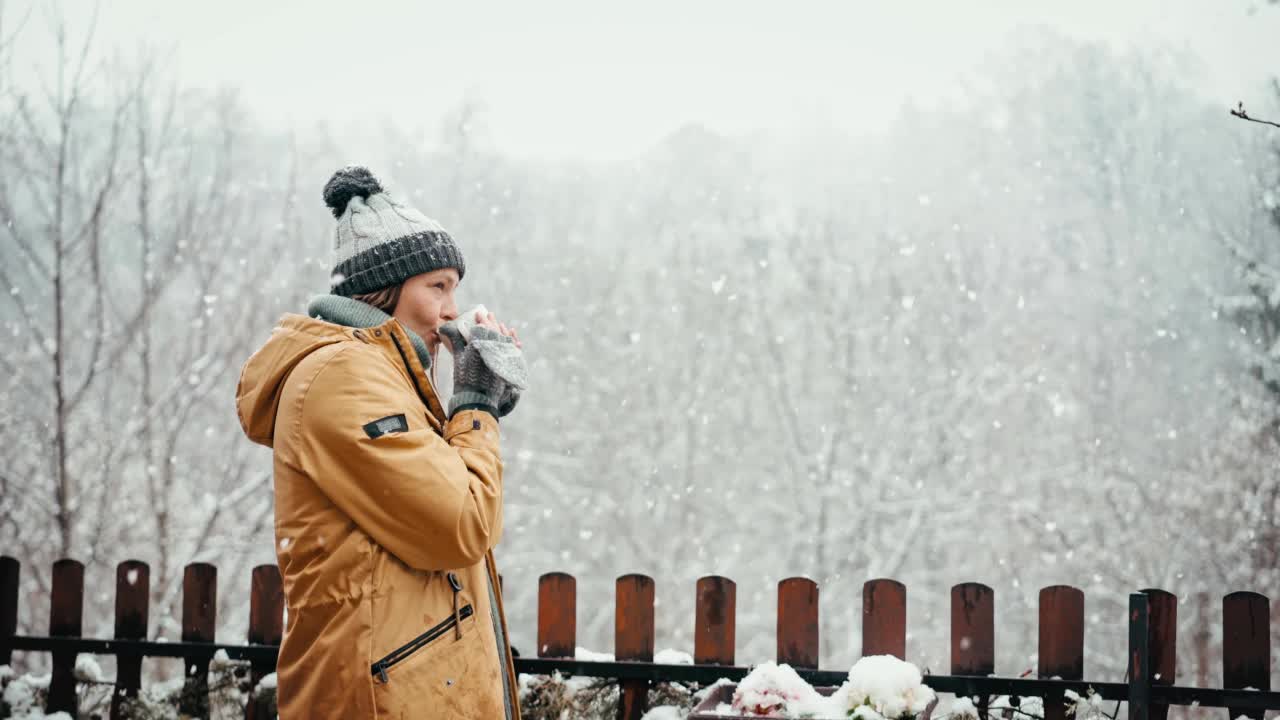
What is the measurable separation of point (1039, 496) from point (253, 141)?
37.2ft

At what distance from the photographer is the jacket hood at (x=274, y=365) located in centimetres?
160

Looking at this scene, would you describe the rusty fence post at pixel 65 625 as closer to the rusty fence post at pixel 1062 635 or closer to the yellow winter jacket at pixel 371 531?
the yellow winter jacket at pixel 371 531

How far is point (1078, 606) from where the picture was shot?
2.41m

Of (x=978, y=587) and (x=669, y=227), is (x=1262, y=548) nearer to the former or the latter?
(x=978, y=587)

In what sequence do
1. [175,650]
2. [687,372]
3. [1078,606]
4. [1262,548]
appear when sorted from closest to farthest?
[1078,606]
[175,650]
[1262,548]
[687,372]

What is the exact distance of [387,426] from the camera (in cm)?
150

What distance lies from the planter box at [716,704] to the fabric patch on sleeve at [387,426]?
0.69m

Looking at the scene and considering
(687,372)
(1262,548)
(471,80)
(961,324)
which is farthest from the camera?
(471,80)

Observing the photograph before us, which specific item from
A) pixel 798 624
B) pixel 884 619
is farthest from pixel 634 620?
pixel 884 619

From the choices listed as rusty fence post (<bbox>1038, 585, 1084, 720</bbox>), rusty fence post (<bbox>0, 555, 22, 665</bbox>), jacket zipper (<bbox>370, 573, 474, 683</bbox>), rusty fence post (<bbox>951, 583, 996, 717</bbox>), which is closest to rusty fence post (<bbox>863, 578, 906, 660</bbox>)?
rusty fence post (<bbox>951, 583, 996, 717</bbox>)

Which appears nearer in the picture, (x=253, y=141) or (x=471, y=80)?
(x=253, y=141)

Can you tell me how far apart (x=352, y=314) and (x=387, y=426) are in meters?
0.30

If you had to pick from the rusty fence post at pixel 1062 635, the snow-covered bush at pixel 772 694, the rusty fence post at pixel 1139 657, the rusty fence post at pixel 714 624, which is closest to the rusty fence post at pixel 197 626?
the rusty fence post at pixel 714 624

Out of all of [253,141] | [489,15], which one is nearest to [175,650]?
[253,141]
